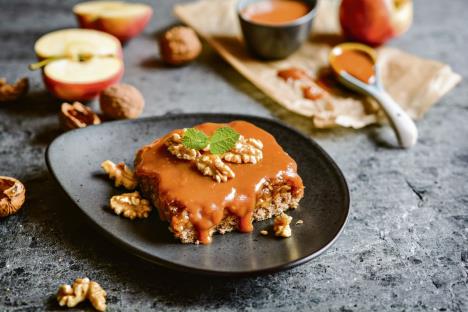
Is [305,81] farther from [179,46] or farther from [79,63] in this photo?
[79,63]

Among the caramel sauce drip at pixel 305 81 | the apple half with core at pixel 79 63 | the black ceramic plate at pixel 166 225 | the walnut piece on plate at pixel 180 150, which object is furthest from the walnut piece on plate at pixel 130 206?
the caramel sauce drip at pixel 305 81

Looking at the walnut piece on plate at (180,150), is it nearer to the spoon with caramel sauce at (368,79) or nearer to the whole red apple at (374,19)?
the spoon with caramel sauce at (368,79)

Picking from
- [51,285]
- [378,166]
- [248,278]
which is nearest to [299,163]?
[378,166]

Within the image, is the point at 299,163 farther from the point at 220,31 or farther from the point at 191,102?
the point at 220,31

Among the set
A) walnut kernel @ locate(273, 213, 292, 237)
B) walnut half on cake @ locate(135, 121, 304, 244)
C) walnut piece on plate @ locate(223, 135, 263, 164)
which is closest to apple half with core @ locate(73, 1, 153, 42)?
walnut half on cake @ locate(135, 121, 304, 244)

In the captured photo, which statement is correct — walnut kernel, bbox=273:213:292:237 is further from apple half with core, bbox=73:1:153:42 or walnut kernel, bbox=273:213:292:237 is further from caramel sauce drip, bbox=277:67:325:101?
apple half with core, bbox=73:1:153:42

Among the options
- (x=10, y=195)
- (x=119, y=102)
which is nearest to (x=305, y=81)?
(x=119, y=102)
